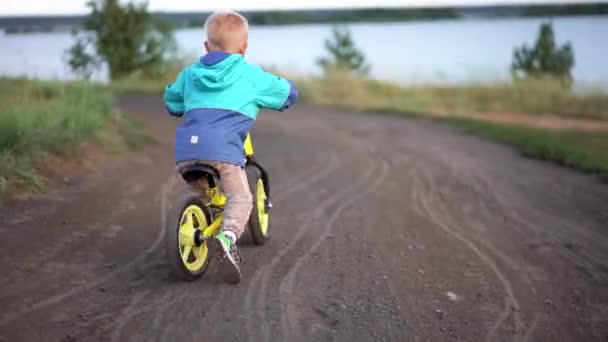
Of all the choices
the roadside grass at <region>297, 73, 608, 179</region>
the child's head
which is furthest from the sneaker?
the roadside grass at <region>297, 73, 608, 179</region>

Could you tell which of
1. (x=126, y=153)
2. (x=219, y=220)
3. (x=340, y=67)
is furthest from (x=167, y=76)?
(x=219, y=220)

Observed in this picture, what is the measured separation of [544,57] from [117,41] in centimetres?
1669

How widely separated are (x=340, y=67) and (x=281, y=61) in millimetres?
4334

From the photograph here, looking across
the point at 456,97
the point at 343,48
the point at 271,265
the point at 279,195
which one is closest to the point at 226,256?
the point at 271,265

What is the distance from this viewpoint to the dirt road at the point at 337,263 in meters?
4.57

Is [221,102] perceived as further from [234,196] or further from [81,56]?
[81,56]

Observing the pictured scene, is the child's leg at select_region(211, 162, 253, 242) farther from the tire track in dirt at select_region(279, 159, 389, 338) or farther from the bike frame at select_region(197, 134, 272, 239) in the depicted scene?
the tire track in dirt at select_region(279, 159, 389, 338)

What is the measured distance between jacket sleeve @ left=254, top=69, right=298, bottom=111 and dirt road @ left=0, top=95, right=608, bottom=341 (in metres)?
1.20

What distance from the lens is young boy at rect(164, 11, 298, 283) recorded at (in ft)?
16.8

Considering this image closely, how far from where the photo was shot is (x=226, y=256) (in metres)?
5.07

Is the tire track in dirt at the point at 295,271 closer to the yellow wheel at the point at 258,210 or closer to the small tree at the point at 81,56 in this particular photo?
the yellow wheel at the point at 258,210

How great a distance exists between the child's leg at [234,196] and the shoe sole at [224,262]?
22 centimetres

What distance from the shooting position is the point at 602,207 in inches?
345

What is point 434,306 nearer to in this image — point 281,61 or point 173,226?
point 173,226
